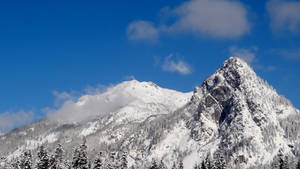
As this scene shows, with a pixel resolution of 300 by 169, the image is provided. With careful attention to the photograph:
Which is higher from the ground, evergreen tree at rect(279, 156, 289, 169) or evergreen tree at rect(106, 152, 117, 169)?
evergreen tree at rect(279, 156, 289, 169)

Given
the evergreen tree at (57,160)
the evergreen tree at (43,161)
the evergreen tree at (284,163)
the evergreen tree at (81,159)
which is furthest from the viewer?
the evergreen tree at (284,163)

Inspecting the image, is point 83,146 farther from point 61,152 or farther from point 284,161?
point 284,161

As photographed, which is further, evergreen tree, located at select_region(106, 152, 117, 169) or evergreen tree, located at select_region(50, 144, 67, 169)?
evergreen tree, located at select_region(50, 144, 67, 169)

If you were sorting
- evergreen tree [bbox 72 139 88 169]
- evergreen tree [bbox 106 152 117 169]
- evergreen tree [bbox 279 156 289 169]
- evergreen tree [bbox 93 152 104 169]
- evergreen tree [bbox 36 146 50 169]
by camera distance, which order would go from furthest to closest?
evergreen tree [bbox 279 156 289 169] → evergreen tree [bbox 106 152 117 169] → evergreen tree [bbox 93 152 104 169] → evergreen tree [bbox 36 146 50 169] → evergreen tree [bbox 72 139 88 169]

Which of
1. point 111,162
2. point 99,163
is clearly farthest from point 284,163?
point 99,163

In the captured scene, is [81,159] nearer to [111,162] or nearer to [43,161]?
[111,162]

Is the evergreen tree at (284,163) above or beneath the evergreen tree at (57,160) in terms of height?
above

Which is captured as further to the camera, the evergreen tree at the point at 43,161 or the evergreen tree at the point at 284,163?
the evergreen tree at the point at 284,163

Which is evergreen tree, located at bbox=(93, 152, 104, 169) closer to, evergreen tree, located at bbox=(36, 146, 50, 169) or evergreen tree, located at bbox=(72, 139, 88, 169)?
evergreen tree, located at bbox=(72, 139, 88, 169)

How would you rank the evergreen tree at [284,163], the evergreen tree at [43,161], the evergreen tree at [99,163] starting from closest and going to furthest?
the evergreen tree at [43,161] < the evergreen tree at [99,163] < the evergreen tree at [284,163]

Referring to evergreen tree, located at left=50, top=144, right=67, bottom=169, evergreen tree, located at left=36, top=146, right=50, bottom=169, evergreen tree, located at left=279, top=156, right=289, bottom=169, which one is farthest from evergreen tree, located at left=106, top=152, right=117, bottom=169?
evergreen tree, located at left=279, top=156, right=289, bottom=169

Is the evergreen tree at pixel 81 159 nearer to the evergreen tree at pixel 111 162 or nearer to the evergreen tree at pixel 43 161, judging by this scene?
the evergreen tree at pixel 43 161

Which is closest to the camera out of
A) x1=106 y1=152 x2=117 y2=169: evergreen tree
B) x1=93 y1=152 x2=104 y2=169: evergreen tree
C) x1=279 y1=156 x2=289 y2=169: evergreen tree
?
x1=93 y1=152 x2=104 y2=169: evergreen tree

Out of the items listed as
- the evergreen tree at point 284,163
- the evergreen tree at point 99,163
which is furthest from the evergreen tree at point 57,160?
the evergreen tree at point 284,163
